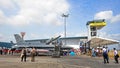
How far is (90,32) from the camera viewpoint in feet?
319

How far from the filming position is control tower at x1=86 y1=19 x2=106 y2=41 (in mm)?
94125

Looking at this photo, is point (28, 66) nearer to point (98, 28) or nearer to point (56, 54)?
point (56, 54)

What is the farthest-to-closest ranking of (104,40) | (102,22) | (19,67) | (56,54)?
1. (102,22)
2. (104,40)
3. (56,54)
4. (19,67)

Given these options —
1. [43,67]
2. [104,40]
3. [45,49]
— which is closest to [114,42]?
[104,40]

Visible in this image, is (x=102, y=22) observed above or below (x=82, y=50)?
above

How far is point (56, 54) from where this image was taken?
46.6 meters

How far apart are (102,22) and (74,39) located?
43.0 m

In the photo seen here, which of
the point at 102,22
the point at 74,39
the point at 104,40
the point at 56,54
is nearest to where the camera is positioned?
the point at 56,54

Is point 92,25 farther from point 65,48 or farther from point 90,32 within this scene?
point 65,48

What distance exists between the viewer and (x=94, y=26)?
3755 inches

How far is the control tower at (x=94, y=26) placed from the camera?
94.1 meters

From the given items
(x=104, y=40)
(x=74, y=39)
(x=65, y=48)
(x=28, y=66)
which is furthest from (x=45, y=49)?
(x=74, y=39)

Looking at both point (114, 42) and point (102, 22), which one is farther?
point (102, 22)

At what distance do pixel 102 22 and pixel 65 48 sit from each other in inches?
1065
